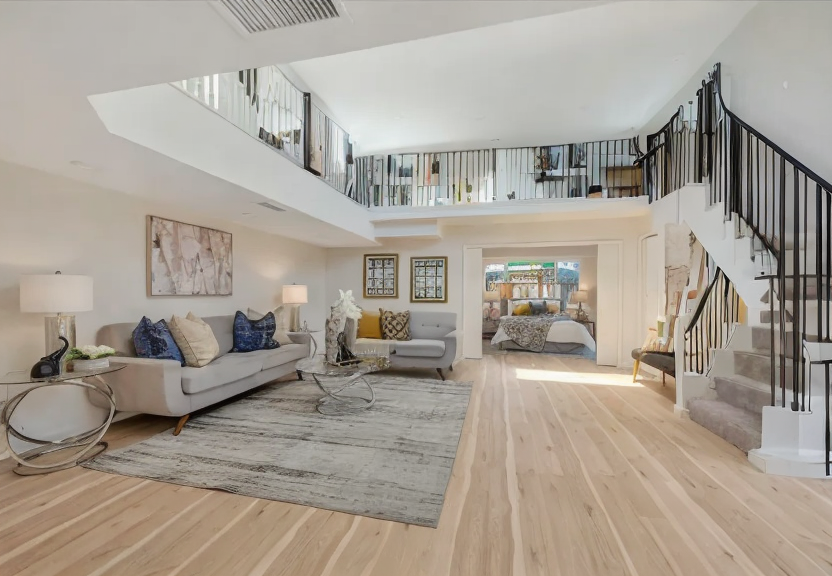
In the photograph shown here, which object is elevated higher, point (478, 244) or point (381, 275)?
point (478, 244)

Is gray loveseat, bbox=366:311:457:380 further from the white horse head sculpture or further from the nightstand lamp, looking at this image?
the nightstand lamp

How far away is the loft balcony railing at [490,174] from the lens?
20.0ft

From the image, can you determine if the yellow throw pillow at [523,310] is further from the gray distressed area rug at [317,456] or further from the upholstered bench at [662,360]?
the gray distressed area rug at [317,456]

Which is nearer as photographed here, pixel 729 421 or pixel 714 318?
pixel 729 421

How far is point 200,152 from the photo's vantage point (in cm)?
256

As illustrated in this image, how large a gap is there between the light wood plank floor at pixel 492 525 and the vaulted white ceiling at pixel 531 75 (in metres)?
3.84

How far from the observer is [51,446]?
8.44 feet

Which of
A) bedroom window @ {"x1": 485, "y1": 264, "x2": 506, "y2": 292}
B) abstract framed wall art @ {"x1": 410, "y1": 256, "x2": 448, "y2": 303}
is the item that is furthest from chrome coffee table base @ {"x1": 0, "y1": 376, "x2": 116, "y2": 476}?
bedroom window @ {"x1": 485, "y1": 264, "x2": 506, "y2": 292}

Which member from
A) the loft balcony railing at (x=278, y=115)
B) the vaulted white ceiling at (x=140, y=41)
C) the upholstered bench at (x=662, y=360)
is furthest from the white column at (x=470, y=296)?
the vaulted white ceiling at (x=140, y=41)

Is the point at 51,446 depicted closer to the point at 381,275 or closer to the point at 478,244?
the point at 381,275

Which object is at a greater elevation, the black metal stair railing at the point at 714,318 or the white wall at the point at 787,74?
the white wall at the point at 787,74

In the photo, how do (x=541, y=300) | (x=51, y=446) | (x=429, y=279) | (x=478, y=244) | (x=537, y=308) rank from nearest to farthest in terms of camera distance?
1. (x=51, y=446)
2. (x=478, y=244)
3. (x=429, y=279)
4. (x=537, y=308)
5. (x=541, y=300)

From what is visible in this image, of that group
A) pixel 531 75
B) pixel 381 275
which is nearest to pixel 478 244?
pixel 381 275

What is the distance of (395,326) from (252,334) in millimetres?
2054
